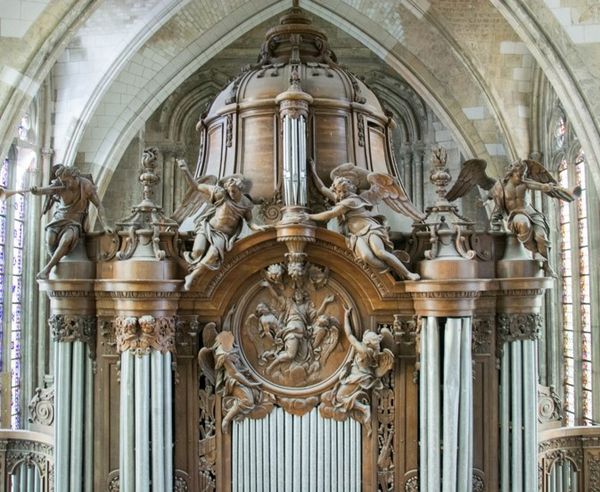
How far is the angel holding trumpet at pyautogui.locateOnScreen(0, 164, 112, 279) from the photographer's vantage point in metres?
6.13

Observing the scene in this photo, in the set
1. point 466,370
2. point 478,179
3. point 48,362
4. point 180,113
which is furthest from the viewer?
point 180,113

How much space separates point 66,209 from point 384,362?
3250mm

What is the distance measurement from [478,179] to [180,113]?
1451 centimetres

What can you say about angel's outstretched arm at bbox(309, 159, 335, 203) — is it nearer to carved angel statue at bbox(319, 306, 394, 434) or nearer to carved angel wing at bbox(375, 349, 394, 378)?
carved angel statue at bbox(319, 306, 394, 434)

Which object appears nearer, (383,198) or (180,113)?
(383,198)

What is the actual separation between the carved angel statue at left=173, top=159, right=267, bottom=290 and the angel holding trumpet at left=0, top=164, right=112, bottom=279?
0.93 metres

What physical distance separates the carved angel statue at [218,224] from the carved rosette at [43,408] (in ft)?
7.06

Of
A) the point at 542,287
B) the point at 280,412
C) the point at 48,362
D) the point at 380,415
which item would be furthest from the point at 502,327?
the point at 48,362

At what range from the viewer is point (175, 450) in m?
6.25

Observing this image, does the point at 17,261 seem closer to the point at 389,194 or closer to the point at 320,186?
the point at 320,186

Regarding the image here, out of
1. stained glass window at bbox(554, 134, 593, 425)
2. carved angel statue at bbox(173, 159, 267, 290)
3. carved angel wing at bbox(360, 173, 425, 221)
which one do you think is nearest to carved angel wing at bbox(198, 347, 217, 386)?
carved angel statue at bbox(173, 159, 267, 290)

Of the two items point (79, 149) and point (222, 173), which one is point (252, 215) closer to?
point (222, 173)

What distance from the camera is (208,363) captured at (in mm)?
6273

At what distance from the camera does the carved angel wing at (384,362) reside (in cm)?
611
